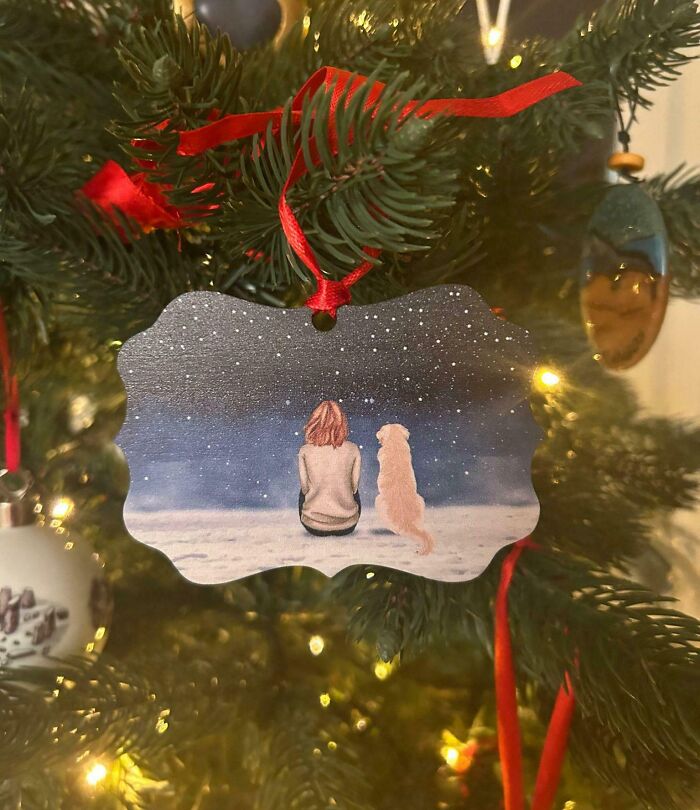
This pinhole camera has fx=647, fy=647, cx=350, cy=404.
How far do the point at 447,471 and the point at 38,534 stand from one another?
0.82ft

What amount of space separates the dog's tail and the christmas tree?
0.07 meters

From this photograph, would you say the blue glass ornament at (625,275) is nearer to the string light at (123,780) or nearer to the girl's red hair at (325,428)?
the girl's red hair at (325,428)

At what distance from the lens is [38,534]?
15.5 inches

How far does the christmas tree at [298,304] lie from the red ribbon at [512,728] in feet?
0.06

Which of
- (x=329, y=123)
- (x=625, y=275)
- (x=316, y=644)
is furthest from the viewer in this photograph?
(x=316, y=644)

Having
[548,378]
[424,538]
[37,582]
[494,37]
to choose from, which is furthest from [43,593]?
[494,37]

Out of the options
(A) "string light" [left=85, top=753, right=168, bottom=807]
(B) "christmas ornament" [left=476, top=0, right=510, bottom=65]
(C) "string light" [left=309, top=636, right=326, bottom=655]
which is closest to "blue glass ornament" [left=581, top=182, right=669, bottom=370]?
(B) "christmas ornament" [left=476, top=0, right=510, bottom=65]

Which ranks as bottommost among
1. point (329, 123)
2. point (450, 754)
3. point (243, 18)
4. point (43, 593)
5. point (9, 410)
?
point (450, 754)

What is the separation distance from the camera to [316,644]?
501mm

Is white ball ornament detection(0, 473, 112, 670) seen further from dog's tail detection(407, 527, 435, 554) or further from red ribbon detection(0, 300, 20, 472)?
dog's tail detection(407, 527, 435, 554)

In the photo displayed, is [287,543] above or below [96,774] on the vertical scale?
above

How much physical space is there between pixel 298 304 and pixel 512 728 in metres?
0.30

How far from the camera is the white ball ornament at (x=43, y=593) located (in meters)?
0.37

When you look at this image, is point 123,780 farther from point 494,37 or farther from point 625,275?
point 494,37
